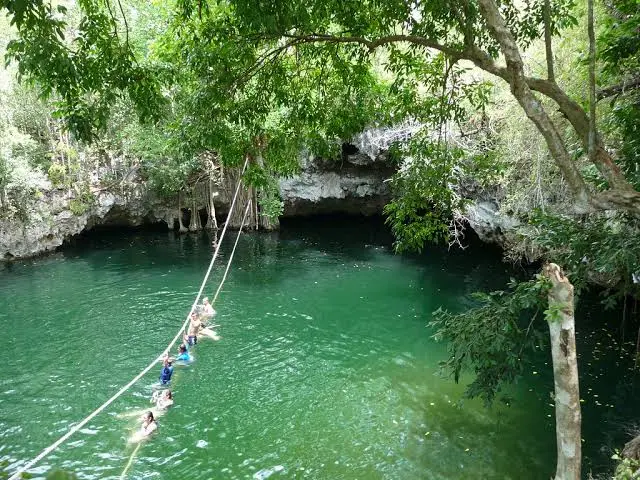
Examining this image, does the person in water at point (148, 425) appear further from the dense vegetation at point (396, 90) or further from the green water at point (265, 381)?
the dense vegetation at point (396, 90)


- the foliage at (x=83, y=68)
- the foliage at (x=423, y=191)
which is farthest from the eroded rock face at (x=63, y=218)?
the foliage at (x=423, y=191)

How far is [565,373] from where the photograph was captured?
4.78 metres

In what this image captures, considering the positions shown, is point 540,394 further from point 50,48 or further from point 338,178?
point 338,178

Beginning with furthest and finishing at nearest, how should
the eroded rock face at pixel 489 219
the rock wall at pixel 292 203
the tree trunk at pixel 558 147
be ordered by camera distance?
the rock wall at pixel 292 203, the eroded rock face at pixel 489 219, the tree trunk at pixel 558 147

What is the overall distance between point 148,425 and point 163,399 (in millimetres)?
904

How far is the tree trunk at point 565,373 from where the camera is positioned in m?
4.72

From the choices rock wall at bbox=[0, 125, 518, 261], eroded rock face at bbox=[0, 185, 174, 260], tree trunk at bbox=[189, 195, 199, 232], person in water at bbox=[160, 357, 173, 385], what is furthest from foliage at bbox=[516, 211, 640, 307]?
tree trunk at bbox=[189, 195, 199, 232]

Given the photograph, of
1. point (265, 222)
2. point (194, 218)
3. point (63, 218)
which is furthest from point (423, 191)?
point (194, 218)

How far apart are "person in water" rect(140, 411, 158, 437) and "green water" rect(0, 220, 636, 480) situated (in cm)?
14

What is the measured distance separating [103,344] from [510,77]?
11041 mm

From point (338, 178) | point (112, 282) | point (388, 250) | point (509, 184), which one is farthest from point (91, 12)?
point (338, 178)

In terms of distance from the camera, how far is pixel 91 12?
195 inches

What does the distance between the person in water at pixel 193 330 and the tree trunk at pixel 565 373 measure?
8.83 metres

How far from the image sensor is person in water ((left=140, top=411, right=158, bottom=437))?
8289 millimetres
